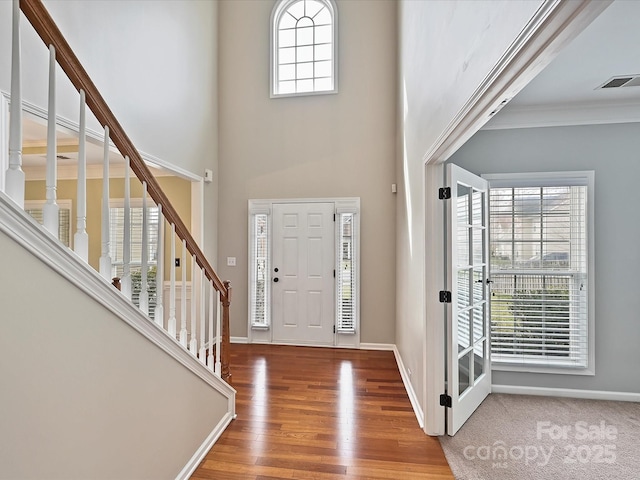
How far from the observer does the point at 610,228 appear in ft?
9.55

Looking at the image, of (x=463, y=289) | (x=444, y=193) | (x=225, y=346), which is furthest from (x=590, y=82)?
(x=225, y=346)

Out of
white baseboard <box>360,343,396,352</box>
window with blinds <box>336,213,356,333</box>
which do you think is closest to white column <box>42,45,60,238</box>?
window with blinds <box>336,213,356,333</box>

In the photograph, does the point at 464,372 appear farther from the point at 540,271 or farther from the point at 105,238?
the point at 105,238

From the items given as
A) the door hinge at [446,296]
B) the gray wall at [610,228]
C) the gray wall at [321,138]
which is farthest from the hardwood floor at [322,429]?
the gray wall at [610,228]

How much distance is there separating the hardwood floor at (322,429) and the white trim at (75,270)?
2.68ft

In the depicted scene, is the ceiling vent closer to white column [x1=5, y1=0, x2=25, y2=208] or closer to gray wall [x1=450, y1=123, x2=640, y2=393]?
gray wall [x1=450, y1=123, x2=640, y2=393]

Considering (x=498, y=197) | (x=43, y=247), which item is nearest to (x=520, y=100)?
(x=498, y=197)

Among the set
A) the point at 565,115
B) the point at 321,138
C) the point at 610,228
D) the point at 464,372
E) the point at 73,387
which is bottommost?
the point at 464,372

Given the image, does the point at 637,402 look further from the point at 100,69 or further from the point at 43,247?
the point at 100,69

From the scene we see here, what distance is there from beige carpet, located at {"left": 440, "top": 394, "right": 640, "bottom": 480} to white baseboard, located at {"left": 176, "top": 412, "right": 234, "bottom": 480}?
1528mm

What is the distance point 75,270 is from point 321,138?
3.75 m

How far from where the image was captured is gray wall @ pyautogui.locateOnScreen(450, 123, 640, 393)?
2.88 metres

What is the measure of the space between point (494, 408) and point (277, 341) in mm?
2692

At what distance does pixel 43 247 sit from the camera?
3.66 ft
